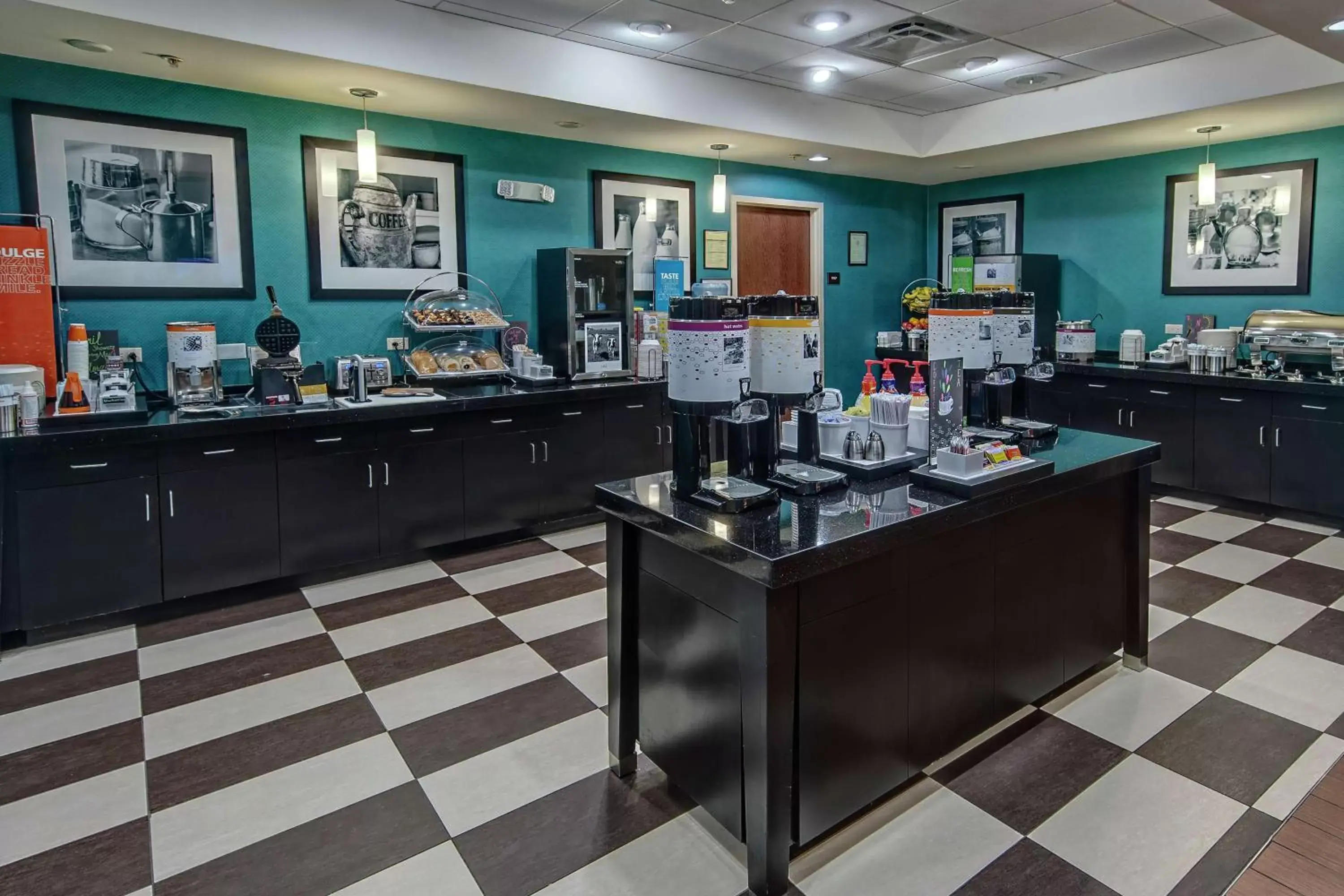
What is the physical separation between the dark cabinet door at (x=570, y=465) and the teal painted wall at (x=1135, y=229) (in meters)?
4.54

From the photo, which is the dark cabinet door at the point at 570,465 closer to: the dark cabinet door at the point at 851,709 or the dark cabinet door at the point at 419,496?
the dark cabinet door at the point at 419,496

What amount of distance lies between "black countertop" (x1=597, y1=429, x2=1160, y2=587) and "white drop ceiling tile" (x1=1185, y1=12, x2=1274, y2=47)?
9.97 feet

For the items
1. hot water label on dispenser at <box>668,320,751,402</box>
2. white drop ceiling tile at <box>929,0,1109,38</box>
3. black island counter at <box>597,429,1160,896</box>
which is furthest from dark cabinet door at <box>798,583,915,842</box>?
white drop ceiling tile at <box>929,0,1109,38</box>

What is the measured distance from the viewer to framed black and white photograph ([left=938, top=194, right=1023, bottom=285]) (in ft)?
24.2

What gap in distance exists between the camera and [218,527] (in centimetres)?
383

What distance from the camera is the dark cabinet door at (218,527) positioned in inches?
146

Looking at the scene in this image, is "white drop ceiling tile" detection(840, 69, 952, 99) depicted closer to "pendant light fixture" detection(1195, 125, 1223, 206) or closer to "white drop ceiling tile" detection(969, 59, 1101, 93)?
"white drop ceiling tile" detection(969, 59, 1101, 93)

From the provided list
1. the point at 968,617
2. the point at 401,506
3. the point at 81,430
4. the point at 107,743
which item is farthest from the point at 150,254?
the point at 968,617

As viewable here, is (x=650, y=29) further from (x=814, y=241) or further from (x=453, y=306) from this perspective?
(x=814, y=241)

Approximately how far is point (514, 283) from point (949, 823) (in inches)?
170

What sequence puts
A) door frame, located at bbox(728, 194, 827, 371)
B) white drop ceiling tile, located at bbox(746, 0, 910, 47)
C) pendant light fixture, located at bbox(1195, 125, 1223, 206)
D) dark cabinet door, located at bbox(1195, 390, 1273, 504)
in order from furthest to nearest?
door frame, located at bbox(728, 194, 827, 371) → pendant light fixture, located at bbox(1195, 125, 1223, 206) → dark cabinet door, located at bbox(1195, 390, 1273, 504) → white drop ceiling tile, located at bbox(746, 0, 910, 47)

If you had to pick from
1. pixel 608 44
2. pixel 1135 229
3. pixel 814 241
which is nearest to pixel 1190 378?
pixel 1135 229

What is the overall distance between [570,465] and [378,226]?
185 centimetres

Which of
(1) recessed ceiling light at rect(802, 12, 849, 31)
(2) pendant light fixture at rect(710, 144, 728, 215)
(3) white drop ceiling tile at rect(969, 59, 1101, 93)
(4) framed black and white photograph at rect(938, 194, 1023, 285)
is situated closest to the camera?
(1) recessed ceiling light at rect(802, 12, 849, 31)
